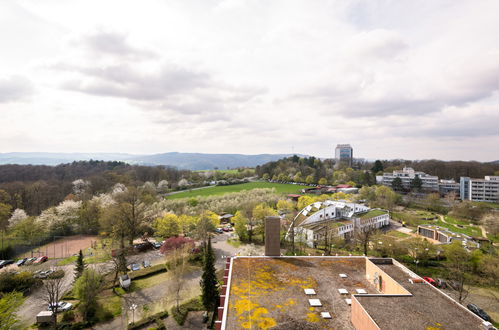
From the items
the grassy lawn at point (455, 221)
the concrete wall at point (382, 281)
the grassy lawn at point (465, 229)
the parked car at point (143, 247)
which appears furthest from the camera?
the grassy lawn at point (455, 221)

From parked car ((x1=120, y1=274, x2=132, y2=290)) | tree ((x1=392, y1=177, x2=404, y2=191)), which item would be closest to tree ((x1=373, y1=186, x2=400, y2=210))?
tree ((x1=392, y1=177, x2=404, y2=191))

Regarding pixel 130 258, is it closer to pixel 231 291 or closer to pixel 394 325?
pixel 231 291

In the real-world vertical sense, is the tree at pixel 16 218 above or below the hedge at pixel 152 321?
above

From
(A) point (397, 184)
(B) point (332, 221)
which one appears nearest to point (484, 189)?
(A) point (397, 184)

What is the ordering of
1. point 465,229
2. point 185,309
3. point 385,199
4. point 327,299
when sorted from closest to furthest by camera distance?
point 327,299
point 185,309
point 465,229
point 385,199

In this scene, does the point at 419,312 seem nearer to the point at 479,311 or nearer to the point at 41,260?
the point at 479,311

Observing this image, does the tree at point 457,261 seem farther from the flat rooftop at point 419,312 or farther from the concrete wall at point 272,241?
the concrete wall at point 272,241

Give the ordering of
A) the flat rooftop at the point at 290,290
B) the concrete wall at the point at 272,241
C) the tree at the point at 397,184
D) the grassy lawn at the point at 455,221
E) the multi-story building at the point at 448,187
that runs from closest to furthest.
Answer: the flat rooftop at the point at 290,290 → the concrete wall at the point at 272,241 → the grassy lawn at the point at 455,221 → the multi-story building at the point at 448,187 → the tree at the point at 397,184

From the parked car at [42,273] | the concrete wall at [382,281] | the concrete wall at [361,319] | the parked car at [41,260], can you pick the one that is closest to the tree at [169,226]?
the parked car at [42,273]
